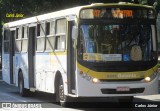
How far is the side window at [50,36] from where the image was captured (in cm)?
1783

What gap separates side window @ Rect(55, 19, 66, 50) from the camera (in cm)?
1653

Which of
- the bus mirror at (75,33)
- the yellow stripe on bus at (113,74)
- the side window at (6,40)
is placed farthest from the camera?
the side window at (6,40)

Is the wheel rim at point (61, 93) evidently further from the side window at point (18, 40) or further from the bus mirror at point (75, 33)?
the side window at point (18, 40)

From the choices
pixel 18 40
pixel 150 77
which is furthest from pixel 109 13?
pixel 18 40

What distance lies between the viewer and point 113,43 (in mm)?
14891

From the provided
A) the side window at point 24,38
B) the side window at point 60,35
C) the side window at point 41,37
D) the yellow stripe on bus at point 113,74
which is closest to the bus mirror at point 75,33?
the yellow stripe on bus at point 113,74

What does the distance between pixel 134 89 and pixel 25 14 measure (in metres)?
21.8

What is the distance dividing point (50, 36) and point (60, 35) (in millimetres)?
1201

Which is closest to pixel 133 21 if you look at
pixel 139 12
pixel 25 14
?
pixel 139 12

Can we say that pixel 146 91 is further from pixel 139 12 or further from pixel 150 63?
pixel 139 12

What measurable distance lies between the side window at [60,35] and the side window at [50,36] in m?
0.48

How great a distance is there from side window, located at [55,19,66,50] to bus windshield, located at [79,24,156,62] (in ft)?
5.18

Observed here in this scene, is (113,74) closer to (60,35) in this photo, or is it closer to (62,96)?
(62,96)

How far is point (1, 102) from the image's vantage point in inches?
719
